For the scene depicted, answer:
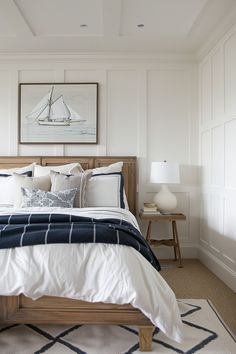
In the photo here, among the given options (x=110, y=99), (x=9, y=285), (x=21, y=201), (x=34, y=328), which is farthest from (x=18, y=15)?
(x=34, y=328)

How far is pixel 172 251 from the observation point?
13.2 ft

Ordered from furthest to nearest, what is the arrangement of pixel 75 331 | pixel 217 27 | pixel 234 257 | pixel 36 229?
pixel 217 27 → pixel 234 257 → pixel 75 331 → pixel 36 229

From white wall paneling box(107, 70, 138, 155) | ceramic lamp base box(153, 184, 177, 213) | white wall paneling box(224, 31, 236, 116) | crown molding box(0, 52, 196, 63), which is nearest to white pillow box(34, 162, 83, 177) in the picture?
white wall paneling box(107, 70, 138, 155)

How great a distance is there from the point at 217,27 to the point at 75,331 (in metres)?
3.21

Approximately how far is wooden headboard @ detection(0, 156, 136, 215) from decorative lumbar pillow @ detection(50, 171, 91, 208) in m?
0.71

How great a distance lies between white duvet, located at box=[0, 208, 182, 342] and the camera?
172 centimetres

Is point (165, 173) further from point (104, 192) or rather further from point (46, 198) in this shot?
point (46, 198)

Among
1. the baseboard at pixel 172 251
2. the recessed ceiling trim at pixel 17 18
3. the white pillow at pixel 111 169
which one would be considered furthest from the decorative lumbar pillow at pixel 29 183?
the baseboard at pixel 172 251

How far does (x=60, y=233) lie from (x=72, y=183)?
4.41 feet

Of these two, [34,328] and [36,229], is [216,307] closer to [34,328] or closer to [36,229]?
[34,328]

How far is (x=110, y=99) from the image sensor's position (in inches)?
159

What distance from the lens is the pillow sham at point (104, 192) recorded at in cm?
330

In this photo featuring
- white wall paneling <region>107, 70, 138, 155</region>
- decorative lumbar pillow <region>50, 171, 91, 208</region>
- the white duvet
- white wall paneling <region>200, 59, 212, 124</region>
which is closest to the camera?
the white duvet

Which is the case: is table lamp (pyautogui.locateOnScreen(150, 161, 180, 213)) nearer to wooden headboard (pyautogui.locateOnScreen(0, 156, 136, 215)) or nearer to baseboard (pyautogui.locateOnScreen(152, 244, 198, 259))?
wooden headboard (pyautogui.locateOnScreen(0, 156, 136, 215))
